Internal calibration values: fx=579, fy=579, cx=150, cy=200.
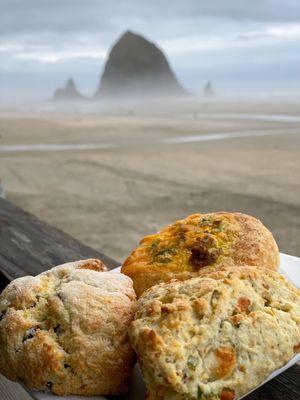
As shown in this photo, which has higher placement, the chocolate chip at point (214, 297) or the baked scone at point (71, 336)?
the chocolate chip at point (214, 297)

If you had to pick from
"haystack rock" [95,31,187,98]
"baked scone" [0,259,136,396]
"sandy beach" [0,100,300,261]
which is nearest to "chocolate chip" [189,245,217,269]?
"baked scone" [0,259,136,396]

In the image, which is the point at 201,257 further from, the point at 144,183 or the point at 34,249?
the point at 144,183

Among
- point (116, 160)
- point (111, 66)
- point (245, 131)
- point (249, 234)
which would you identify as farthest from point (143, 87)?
point (249, 234)

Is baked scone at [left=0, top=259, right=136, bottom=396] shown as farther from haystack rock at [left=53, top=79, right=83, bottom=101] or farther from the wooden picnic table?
haystack rock at [left=53, top=79, right=83, bottom=101]

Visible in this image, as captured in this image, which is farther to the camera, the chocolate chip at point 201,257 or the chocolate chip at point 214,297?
the chocolate chip at point 201,257

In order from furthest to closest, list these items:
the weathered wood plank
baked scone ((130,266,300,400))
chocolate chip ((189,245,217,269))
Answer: the weathered wood plank → chocolate chip ((189,245,217,269)) → baked scone ((130,266,300,400))

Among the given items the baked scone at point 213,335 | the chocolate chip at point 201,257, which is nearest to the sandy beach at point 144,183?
the chocolate chip at point 201,257

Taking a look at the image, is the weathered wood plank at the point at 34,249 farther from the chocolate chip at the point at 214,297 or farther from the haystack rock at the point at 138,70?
the haystack rock at the point at 138,70
